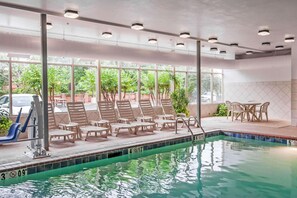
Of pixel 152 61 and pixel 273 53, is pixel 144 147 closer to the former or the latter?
pixel 152 61

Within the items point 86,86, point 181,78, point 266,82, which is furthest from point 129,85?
point 266,82

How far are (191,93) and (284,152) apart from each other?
6.87m

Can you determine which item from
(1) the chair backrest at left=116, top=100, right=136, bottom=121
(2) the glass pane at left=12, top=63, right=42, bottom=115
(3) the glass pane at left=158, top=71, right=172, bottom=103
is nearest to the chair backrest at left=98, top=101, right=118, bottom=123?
(1) the chair backrest at left=116, top=100, right=136, bottom=121

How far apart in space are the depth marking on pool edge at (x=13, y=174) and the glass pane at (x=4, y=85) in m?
3.76

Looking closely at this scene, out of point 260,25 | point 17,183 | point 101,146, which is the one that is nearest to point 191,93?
point 260,25

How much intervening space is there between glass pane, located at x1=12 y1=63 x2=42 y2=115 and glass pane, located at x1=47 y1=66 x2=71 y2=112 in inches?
19.0

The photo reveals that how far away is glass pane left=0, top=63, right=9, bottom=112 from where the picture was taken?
27.4 feet

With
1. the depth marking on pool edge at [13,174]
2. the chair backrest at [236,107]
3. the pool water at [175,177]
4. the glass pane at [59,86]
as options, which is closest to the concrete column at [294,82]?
the chair backrest at [236,107]

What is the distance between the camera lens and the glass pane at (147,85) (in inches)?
470

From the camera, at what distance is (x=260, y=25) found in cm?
735

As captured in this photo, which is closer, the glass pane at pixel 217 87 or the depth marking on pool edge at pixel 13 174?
the depth marking on pool edge at pixel 13 174

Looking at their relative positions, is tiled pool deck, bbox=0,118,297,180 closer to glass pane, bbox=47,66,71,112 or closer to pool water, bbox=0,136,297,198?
pool water, bbox=0,136,297,198

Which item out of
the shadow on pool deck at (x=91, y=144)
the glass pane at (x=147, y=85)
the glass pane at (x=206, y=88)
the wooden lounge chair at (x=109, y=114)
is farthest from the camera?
the glass pane at (x=206, y=88)

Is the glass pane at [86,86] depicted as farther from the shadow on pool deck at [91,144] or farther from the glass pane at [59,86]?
the shadow on pool deck at [91,144]
